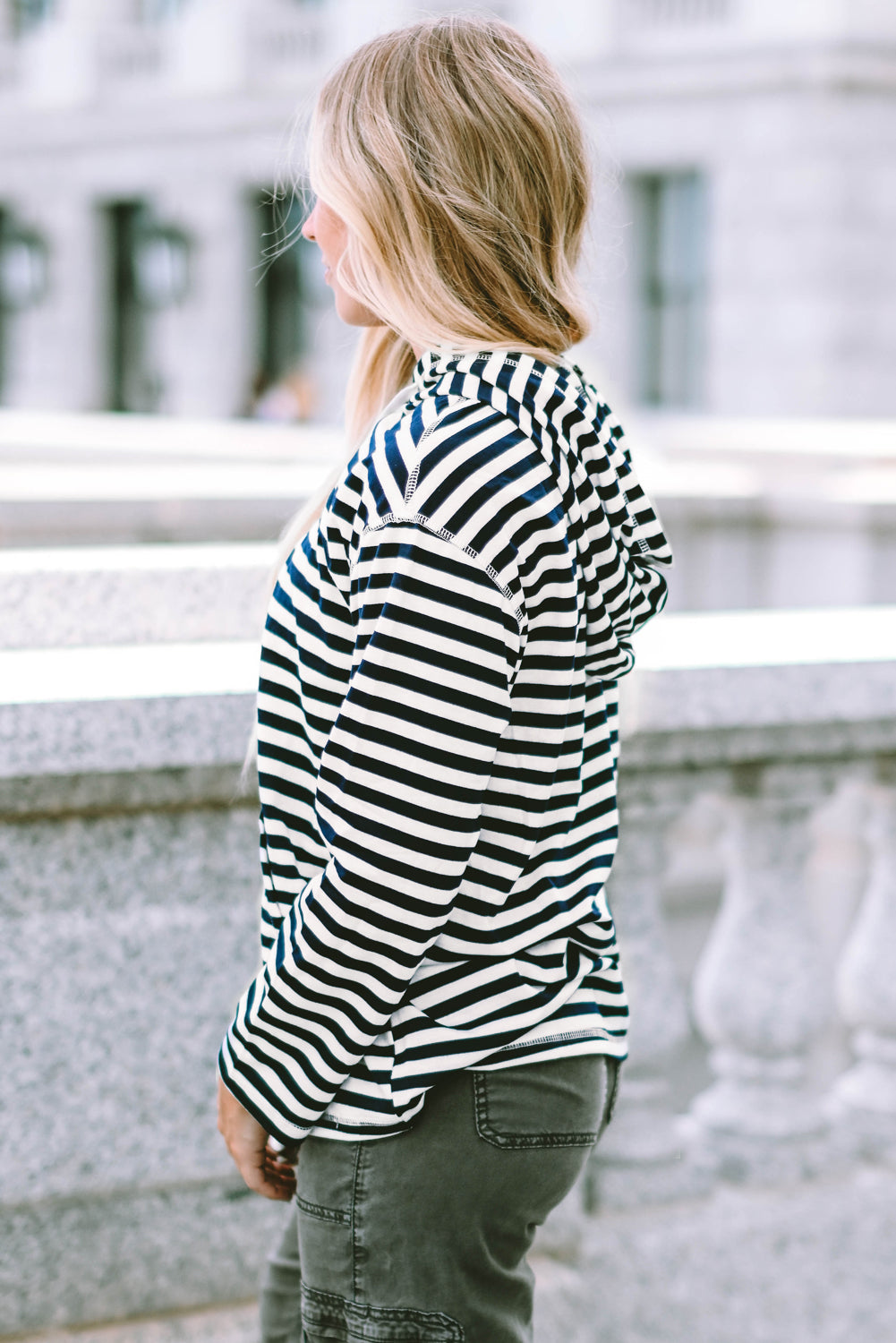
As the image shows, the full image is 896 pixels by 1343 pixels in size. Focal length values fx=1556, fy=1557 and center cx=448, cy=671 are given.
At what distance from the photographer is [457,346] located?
1490mm

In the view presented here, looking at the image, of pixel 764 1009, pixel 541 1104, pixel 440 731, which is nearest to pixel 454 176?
pixel 440 731

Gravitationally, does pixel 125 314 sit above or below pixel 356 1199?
above

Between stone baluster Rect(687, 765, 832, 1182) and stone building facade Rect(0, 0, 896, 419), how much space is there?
9952 millimetres

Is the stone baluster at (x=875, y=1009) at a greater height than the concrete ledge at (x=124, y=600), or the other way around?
the concrete ledge at (x=124, y=600)

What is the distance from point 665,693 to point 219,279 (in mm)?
20872

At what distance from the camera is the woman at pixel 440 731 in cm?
141

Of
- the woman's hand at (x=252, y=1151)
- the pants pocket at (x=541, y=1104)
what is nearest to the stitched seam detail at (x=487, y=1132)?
the pants pocket at (x=541, y=1104)

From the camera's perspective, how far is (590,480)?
154 cm

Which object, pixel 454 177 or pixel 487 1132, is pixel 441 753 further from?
pixel 454 177

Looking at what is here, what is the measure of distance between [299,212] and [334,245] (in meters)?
19.2

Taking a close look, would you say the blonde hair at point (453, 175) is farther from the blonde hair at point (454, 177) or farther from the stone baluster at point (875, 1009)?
the stone baluster at point (875, 1009)

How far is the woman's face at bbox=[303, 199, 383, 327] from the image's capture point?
1.56 meters

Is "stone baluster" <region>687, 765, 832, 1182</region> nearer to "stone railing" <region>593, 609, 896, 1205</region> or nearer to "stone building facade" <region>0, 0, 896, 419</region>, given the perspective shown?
"stone railing" <region>593, 609, 896, 1205</region>

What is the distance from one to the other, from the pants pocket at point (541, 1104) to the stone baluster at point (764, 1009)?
1146 millimetres
